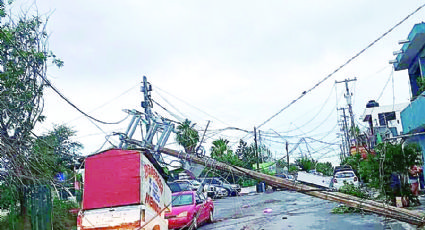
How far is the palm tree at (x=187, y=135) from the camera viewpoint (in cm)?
1606

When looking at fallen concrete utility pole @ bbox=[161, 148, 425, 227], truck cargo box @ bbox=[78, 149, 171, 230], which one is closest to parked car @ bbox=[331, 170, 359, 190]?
fallen concrete utility pole @ bbox=[161, 148, 425, 227]

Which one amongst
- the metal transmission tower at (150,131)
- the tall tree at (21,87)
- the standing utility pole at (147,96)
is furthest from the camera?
the standing utility pole at (147,96)

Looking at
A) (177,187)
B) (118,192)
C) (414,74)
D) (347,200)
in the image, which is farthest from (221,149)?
(118,192)

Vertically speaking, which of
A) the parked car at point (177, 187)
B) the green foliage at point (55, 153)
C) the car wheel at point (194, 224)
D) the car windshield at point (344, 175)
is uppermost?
the green foliage at point (55, 153)

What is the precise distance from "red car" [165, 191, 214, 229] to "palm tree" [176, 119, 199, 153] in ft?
5.81

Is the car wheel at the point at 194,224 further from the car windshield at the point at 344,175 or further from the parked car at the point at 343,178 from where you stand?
the car windshield at the point at 344,175

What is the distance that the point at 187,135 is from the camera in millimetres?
16469

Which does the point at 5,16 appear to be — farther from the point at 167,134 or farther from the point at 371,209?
the point at 371,209

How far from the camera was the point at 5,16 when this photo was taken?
44.3 ft

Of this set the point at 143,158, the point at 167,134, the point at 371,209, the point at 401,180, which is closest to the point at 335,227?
the point at 371,209

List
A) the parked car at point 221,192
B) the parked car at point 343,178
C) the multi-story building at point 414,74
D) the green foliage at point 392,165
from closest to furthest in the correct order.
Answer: the multi-story building at point 414,74 → the green foliage at point 392,165 → the parked car at point 343,178 → the parked car at point 221,192

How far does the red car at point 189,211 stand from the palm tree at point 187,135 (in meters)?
1.77

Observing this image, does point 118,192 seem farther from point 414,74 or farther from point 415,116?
point 414,74

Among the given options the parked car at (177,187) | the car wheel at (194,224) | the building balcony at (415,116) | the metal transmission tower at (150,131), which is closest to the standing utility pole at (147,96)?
the metal transmission tower at (150,131)
